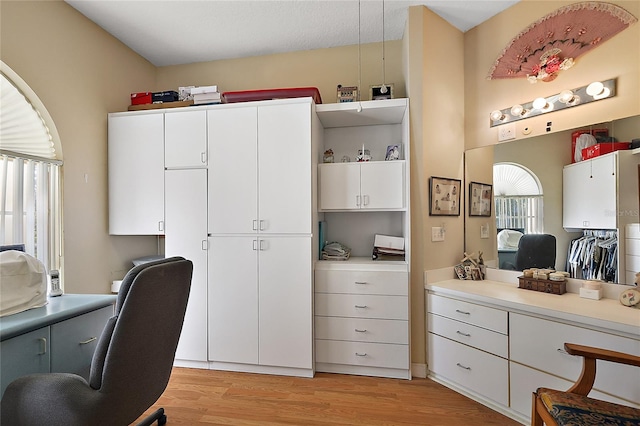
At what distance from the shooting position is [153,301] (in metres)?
1.40

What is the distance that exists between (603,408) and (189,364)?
272cm

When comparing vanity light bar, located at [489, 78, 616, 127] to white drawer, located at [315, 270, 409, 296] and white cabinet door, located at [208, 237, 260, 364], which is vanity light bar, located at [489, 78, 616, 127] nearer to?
white drawer, located at [315, 270, 409, 296]

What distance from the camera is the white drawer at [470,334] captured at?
203 cm

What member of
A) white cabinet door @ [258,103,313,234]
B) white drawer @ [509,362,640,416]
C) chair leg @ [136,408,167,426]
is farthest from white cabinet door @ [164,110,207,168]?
white drawer @ [509,362,640,416]

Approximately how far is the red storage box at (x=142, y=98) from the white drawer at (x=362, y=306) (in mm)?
2311

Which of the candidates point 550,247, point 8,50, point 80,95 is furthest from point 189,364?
point 550,247

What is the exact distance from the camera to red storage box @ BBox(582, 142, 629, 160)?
6.42 feet

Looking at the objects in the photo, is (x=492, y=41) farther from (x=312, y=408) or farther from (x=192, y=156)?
(x=312, y=408)

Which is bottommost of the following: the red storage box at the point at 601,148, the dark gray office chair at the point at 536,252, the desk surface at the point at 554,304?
the desk surface at the point at 554,304

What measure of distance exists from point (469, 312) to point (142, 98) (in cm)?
324

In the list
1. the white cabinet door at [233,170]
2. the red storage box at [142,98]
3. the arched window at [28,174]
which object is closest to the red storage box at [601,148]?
the white cabinet door at [233,170]

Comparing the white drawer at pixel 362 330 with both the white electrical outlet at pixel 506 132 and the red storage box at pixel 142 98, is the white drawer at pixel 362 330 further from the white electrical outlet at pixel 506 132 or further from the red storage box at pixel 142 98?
Answer: the red storage box at pixel 142 98

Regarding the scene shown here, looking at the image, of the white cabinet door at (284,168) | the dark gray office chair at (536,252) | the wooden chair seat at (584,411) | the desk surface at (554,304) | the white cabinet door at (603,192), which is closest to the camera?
the wooden chair seat at (584,411)

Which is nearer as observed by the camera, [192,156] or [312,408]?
[312,408]
